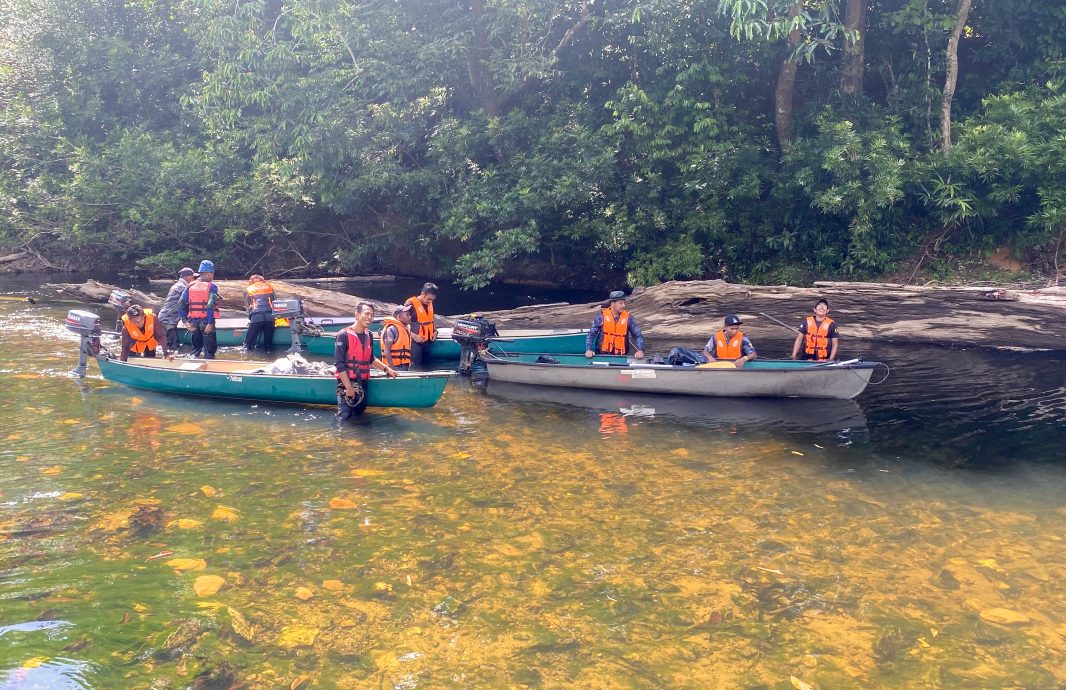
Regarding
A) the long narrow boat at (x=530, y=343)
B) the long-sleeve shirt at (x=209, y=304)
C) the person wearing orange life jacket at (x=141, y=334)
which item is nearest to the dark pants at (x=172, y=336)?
the long-sleeve shirt at (x=209, y=304)

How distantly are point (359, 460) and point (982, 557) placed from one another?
20.5 ft

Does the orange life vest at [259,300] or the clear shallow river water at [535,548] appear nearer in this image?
the clear shallow river water at [535,548]

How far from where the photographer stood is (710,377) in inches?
474

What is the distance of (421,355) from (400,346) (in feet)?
6.53

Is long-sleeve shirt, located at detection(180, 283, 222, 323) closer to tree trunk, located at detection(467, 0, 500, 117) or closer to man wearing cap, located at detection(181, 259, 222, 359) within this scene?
man wearing cap, located at detection(181, 259, 222, 359)

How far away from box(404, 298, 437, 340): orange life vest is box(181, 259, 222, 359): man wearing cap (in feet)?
12.7

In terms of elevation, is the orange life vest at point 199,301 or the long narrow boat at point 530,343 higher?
the orange life vest at point 199,301

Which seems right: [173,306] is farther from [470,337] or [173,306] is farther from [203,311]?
[470,337]

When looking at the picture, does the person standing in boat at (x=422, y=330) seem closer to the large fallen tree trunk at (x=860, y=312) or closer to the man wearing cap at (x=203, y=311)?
the large fallen tree trunk at (x=860, y=312)

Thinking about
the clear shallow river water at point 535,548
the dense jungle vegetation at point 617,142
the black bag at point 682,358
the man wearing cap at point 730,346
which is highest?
the dense jungle vegetation at point 617,142

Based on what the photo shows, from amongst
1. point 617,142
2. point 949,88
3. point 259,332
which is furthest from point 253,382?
point 949,88

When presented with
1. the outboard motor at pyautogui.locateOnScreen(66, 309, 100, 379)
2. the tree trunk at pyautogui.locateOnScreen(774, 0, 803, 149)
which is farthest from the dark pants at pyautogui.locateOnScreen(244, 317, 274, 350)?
the tree trunk at pyautogui.locateOnScreen(774, 0, 803, 149)

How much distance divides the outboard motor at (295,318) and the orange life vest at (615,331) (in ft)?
19.9

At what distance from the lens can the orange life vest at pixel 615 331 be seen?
13.2 meters
